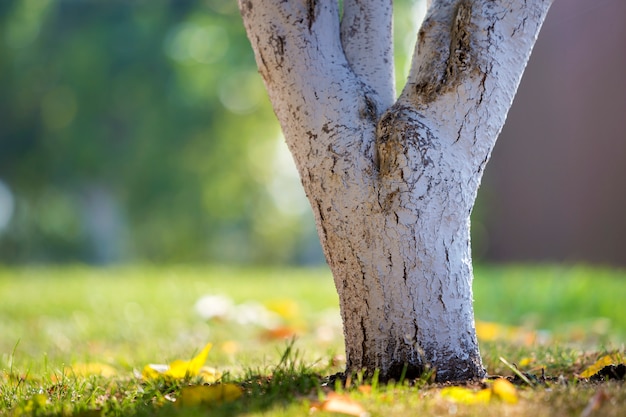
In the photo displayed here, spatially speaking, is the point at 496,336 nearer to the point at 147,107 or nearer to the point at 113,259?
the point at 147,107

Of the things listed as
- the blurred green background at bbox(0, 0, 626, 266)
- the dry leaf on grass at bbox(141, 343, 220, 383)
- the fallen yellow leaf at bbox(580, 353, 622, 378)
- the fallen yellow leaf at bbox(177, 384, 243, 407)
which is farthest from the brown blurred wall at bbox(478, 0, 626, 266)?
the fallen yellow leaf at bbox(177, 384, 243, 407)

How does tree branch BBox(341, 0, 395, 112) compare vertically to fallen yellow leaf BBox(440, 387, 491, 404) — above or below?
above

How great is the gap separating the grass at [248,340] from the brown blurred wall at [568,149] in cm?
327

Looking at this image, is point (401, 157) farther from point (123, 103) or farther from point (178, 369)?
point (123, 103)

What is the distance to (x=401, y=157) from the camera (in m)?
1.91

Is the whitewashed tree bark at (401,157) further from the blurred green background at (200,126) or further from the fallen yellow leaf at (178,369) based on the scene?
the blurred green background at (200,126)

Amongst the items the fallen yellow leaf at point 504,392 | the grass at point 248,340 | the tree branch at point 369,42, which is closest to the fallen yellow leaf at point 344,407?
the grass at point 248,340

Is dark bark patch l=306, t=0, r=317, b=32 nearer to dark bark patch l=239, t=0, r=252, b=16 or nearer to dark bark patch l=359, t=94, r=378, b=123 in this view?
dark bark patch l=239, t=0, r=252, b=16

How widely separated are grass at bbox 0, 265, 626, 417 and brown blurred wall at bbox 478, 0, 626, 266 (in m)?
3.27

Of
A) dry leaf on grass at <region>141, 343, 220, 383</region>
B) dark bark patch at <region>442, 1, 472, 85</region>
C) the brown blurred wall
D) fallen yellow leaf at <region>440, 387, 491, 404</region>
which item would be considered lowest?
fallen yellow leaf at <region>440, 387, 491, 404</region>

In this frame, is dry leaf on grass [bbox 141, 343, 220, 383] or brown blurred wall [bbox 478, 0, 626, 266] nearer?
dry leaf on grass [bbox 141, 343, 220, 383]

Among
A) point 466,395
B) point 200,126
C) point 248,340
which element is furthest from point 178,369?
point 200,126

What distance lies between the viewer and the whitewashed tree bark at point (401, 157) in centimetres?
190

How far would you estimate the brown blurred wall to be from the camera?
8938mm
